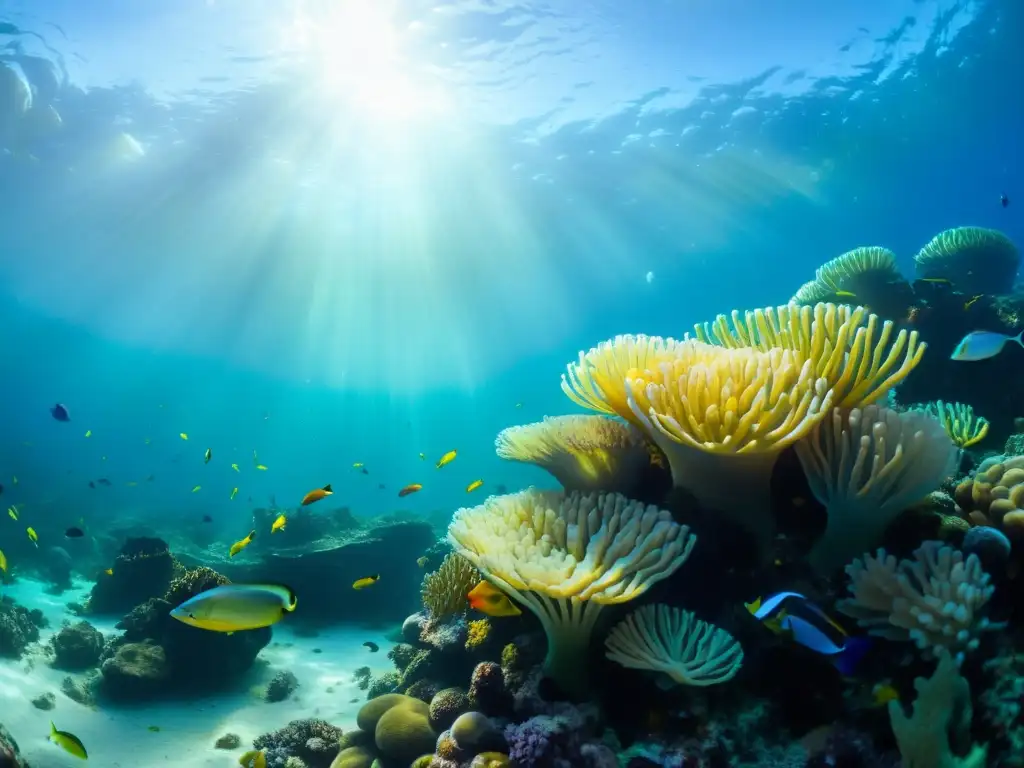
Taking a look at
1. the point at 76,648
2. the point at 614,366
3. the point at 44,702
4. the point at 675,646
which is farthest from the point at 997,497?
the point at 76,648

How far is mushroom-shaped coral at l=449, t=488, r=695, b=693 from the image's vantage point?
277 cm

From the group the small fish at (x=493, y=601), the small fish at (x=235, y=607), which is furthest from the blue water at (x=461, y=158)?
the small fish at (x=235, y=607)

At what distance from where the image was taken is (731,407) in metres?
2.80

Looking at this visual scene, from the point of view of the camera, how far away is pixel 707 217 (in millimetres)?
34719

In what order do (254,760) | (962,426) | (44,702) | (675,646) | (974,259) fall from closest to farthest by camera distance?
(675,646), (254,760), (962,426), (44,702), (974,259)

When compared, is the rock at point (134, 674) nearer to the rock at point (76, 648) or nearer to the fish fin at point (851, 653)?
the rock at point (76, 648)

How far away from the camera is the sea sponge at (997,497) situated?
2.97 m

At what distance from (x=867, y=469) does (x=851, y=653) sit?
1.04 meters

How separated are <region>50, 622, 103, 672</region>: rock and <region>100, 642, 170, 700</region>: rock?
150 cm

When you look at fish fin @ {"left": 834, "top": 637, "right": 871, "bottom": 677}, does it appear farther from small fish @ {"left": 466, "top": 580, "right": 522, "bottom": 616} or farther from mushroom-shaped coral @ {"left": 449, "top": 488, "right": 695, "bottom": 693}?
small fish @ {"left": 466, "top": 580, "right": 522, "bottom": 616}

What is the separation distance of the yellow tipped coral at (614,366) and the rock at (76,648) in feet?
34.0

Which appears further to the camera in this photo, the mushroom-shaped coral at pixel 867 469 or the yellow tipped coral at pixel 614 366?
the yellow tipped coral at pixel 614 366

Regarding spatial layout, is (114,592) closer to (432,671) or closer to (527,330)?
(432,671)

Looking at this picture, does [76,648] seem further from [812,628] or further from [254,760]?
[812,628]
